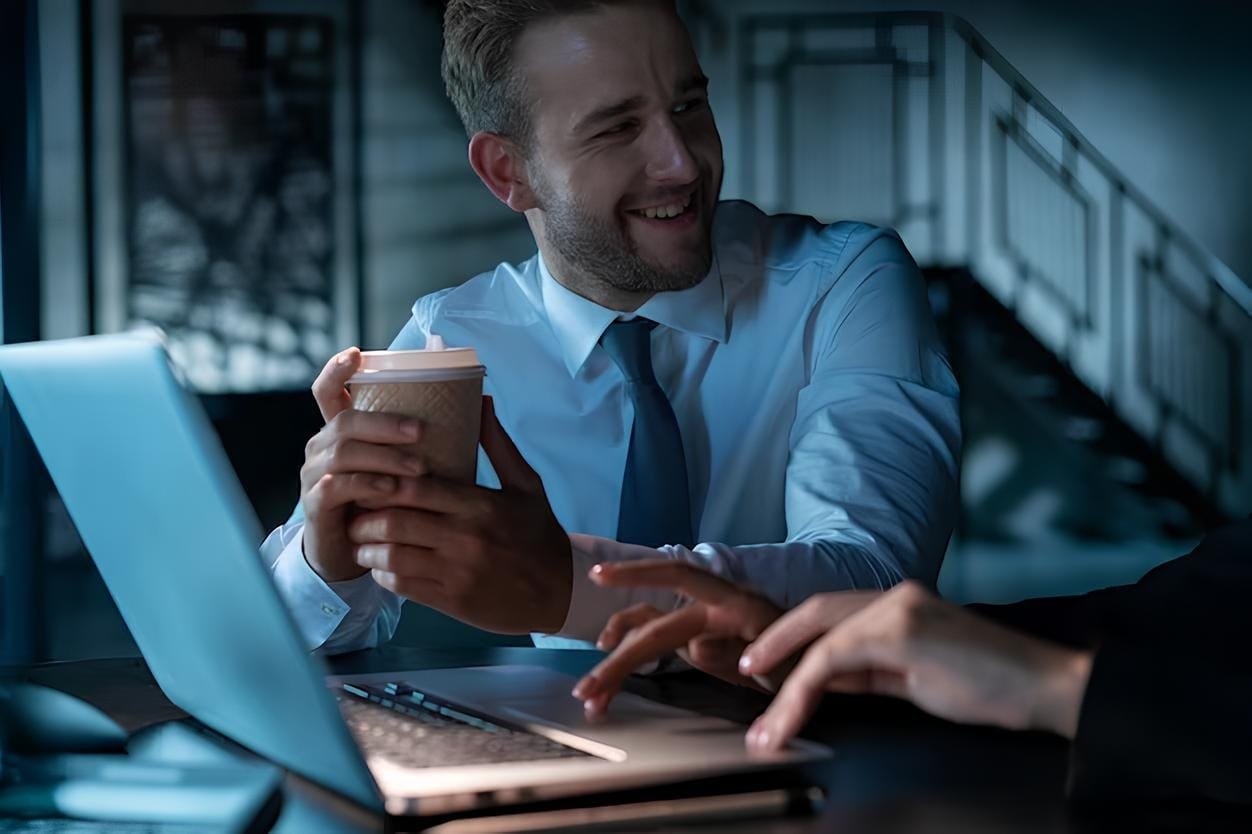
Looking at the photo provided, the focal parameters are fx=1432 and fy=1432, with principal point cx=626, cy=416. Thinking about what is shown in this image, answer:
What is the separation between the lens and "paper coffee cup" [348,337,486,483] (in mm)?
1039

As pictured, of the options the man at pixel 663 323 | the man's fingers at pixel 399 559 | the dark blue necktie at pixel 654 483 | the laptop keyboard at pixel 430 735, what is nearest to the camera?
the laptop keyboard at pixel 430 735

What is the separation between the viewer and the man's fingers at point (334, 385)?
125 cm

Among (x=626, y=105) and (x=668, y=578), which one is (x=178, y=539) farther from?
(x=626, y=105)

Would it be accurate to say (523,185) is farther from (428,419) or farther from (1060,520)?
(1060,520)

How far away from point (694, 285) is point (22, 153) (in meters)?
3.19

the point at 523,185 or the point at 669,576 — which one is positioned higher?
the point at 523,185

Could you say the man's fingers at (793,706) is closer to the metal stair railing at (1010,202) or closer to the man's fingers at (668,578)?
the man's fingers at (668,578)

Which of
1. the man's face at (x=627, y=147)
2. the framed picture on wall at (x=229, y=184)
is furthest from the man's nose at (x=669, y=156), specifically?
the framed picture on wall at (x=229, y=184)

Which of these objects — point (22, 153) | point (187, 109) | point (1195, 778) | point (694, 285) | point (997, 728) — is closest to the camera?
point (1195, 778)

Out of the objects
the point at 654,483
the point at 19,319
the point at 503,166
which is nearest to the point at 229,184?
the point at 19,319

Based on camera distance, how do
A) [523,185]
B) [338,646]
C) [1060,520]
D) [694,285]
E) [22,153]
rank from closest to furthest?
[338,646] < [694,285] < [523,185] < [22,153] < [1060,520]

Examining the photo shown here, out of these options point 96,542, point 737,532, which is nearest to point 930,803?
point 96,542

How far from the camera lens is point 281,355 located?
601 centimetres

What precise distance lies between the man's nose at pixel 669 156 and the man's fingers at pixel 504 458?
80cm
